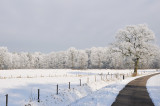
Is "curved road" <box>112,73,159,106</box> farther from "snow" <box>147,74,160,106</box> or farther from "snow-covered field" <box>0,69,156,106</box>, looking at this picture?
"snow-covered field" <box>0,69,156,106</box>

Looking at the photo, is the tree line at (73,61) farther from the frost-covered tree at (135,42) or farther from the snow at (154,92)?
the snow at (154,92)

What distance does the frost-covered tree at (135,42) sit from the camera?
4369 centimetres

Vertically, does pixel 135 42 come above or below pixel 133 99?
above

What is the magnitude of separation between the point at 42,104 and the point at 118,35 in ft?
121

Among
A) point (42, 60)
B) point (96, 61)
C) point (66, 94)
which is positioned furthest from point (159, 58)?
point (66, 94)

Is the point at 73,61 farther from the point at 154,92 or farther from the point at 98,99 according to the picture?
the point at 98,99

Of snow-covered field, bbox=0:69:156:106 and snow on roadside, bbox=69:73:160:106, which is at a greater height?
snow on roadside, bbox=69:73:160:106

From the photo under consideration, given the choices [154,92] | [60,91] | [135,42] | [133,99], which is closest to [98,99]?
[133,99]

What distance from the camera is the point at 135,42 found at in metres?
45.3

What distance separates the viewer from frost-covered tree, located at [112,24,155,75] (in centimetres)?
4369

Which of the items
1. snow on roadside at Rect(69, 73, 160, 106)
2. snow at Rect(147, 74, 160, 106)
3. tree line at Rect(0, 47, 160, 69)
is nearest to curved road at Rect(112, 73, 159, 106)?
snow at Rect(147, 74, 160, 106)

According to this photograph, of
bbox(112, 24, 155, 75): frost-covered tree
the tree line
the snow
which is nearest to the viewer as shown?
the snow

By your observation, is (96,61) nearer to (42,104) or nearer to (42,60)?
(42,60)

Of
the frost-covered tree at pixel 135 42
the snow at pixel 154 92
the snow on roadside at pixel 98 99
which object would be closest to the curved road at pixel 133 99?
the snow at pixel 154 92
